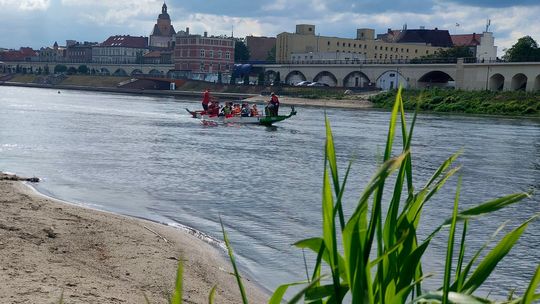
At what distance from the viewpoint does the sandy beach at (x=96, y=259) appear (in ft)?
24.1

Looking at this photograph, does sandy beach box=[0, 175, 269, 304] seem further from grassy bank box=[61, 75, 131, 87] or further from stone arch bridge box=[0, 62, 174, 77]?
stone arch bridge box=[0, 62, 174, 77]

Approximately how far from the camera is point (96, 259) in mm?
9414

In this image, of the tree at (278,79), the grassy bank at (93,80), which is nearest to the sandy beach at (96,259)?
the tree at (278,79)

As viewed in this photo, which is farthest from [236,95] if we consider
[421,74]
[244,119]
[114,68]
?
[114,68]

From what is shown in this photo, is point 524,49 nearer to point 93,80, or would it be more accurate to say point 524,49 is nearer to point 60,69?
point 93,80

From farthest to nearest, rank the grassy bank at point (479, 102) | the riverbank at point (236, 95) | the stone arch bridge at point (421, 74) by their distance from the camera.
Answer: the riverbank at point (236, 95)
the stone arch bridge at point (421, 74)
the grassy bank at point (479, 102)

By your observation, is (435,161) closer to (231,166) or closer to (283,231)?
(231,166)

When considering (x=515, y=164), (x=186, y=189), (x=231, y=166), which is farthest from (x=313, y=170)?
(x=515, y=164)

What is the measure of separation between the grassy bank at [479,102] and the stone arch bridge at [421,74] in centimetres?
400

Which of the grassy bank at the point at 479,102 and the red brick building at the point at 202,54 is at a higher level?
the red brick building at the point at 202,54

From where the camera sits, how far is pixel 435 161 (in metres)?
27.1

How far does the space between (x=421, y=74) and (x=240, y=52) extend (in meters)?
63.5

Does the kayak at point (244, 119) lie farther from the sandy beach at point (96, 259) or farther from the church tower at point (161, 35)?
the church tower at point (161, 35)

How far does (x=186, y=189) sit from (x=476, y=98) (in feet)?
209
